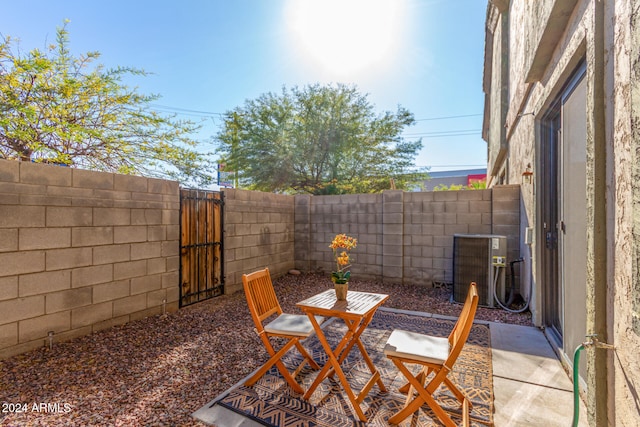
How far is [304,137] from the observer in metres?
9.78

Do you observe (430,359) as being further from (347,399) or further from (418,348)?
(347,399)

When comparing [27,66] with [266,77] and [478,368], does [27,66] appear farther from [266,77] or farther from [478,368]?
[478,368]

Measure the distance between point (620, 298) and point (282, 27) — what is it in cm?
621

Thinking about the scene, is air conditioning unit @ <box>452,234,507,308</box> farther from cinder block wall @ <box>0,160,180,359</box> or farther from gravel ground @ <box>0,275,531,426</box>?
cinder block wall @ <box>0,160,180,359</box>

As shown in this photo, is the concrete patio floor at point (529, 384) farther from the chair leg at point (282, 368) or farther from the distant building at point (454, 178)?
the distant building at point (454, 178)

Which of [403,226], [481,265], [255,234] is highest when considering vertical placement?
[403,226]

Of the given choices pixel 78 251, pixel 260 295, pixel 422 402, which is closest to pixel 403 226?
pixel 260 295

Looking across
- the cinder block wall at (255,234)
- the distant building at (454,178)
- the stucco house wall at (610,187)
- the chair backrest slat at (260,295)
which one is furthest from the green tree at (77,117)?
the distant building at (454,178)

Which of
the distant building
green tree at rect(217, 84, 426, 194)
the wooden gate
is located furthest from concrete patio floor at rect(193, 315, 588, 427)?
the distant building

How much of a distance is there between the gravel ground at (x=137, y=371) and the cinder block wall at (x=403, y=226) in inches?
54.6

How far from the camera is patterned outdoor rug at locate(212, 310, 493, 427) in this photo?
1865 mm

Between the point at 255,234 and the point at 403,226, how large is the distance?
2705 millimetres

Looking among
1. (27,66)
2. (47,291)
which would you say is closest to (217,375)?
(47,291)

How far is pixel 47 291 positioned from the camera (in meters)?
2.80
